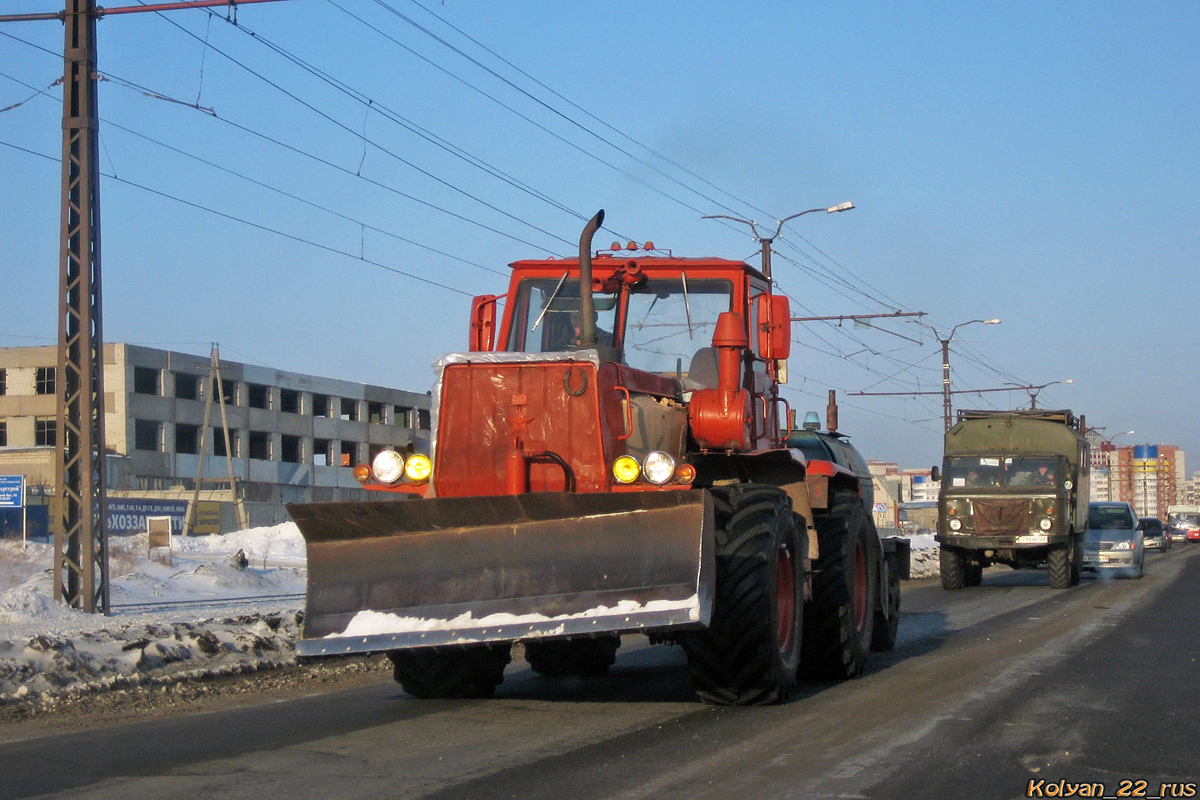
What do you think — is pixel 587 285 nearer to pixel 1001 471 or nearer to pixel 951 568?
pixel 951 568

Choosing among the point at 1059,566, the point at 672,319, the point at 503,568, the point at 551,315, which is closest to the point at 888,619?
the point at 672,319

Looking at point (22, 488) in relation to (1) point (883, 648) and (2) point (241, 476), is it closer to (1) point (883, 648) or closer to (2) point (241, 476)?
(1) point (883, 648)

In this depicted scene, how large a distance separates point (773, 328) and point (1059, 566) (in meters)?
16.0

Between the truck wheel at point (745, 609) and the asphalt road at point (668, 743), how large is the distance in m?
0.18

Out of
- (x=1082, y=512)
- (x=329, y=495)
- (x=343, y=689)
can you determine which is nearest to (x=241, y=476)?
(x=329, y=495)

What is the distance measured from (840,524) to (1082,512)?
57.9 ft

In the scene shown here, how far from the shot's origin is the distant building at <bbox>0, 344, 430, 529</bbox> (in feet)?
203

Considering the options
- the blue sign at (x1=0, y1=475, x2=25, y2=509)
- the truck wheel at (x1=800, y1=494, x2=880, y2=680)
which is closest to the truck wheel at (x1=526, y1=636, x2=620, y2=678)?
the truck wheel at (x1=800, y1=494, x2=880, y2=680)

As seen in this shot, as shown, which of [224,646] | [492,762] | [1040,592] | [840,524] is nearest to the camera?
[492,762]

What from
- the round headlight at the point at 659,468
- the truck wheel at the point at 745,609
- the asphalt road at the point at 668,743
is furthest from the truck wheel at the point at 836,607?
the round headlight at the point at 659,468

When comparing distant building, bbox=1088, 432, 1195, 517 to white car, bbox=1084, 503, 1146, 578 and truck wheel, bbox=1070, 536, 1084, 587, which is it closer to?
white car, bbox=1084, 503, 1146, 578

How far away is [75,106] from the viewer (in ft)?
45.7

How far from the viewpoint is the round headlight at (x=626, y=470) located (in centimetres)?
783

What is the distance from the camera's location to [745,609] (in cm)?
778
